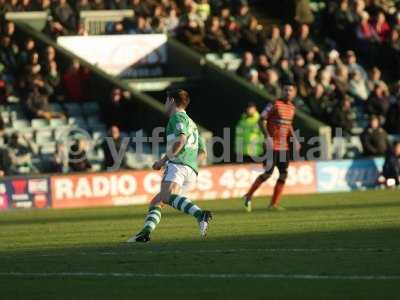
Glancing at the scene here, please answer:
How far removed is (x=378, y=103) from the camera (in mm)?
35531

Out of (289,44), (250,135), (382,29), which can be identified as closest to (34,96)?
(250,135)

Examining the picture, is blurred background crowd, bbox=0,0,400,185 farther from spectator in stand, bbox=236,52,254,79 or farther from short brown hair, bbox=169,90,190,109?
short brown hair, bbox=169,90,190,109

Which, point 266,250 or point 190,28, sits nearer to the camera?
point 266,250

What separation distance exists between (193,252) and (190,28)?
21.2m

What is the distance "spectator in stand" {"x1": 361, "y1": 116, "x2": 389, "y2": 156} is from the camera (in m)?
33.7

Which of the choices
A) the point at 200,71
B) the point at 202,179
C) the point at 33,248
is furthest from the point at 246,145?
the point at 33,248

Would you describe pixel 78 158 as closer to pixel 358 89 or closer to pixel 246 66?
pixel 246 66

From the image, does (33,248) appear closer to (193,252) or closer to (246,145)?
(193,252)

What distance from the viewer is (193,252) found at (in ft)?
51.5

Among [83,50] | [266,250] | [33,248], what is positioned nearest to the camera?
[266,250]

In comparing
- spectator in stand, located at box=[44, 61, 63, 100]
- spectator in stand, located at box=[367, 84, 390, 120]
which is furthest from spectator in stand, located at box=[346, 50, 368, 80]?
spectator in stand, located at box=[44, 61, 63, 100]

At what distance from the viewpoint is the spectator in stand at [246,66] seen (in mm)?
35062

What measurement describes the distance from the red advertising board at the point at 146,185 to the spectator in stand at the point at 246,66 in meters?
3.97

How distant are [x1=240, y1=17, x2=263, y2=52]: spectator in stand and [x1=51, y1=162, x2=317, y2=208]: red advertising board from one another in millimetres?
5397
